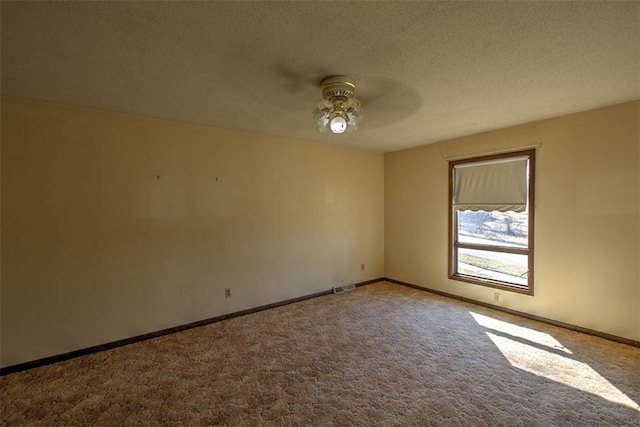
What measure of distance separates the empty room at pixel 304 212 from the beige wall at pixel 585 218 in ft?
0.07

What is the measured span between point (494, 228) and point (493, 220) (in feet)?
0.37

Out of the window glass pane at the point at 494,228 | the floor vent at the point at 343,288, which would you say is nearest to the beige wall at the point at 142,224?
the floor vent at the point at 343,288

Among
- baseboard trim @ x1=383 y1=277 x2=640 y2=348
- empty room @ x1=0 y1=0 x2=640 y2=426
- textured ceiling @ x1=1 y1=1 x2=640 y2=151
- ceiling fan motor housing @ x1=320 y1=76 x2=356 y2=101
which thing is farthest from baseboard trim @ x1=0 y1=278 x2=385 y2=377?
ceiling fan motor housing @ x1=320 y1=76 x2=356 y2=101

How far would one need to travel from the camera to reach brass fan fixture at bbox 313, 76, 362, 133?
221cm

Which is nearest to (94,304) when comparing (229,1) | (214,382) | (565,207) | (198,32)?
(214,382)

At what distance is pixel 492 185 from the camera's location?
399cm

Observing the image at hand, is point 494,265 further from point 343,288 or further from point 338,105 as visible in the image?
point 338,105

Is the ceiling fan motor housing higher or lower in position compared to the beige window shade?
higher

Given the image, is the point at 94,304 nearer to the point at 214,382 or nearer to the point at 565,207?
the point at 214,382

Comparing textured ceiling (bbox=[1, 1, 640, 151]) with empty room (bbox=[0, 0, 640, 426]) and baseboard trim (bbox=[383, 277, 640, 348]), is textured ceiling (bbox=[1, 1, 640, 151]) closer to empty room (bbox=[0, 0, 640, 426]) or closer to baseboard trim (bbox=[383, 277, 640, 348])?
empty room (bbox=[0, 0, 640, 426])

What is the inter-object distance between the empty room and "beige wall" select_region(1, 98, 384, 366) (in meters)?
0.02

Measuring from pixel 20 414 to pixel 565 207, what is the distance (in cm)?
531

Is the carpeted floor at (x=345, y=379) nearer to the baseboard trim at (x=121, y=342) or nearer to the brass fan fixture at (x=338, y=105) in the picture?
the baseboard trim at (x=121, y=342)

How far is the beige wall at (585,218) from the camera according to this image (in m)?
2.93
